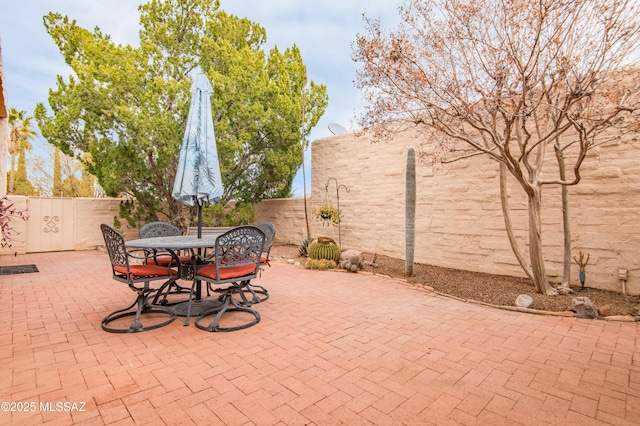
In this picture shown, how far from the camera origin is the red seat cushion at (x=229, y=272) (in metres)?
3.14

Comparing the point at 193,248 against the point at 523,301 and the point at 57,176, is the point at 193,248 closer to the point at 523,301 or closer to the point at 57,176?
the point at 523,301

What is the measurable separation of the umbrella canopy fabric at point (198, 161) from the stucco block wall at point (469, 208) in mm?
3725

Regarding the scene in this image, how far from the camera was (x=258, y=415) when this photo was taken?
1.76m

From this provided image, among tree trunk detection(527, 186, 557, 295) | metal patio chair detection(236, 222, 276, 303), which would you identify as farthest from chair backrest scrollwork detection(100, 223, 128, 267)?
tree trunk detection(527, 186, 557, 295)

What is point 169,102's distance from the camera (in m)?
8.24

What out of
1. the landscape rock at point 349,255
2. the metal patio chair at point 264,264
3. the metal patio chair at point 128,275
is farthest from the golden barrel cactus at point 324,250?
the metal patio chair at point 128,275

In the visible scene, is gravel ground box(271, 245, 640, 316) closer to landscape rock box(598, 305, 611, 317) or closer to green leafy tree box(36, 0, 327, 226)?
landscape rock box(598, 305, 611, 317)

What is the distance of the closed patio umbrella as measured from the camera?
3.63 m

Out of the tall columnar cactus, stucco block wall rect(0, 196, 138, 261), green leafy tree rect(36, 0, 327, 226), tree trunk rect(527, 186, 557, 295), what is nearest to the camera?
tree trunk rect(527, 186, 557, 295)

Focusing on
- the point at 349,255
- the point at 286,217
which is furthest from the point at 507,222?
the point at 286,217

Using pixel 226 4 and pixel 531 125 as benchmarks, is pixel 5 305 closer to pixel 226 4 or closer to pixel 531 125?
pixel 531 125

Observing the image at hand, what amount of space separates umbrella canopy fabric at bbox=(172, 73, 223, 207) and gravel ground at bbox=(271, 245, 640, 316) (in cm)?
340

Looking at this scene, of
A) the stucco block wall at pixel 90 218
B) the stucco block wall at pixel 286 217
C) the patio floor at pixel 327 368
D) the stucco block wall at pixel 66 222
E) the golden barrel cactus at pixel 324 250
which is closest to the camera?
the patio floor at pixel 327 368

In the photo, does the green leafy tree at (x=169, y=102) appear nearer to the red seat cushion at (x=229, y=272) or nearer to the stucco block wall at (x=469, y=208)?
the stucco block wall at (x=469, y=208)
